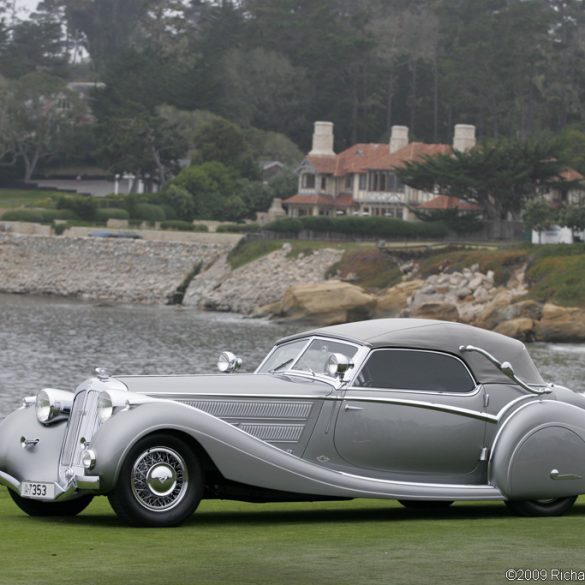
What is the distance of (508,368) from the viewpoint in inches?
496

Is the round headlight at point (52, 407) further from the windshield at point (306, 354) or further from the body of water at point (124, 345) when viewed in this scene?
the body of water at point (124, 345)

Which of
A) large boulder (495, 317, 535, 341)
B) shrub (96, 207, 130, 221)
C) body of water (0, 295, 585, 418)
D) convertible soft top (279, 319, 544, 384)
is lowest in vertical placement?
body of water (0, 295, 585, 418)

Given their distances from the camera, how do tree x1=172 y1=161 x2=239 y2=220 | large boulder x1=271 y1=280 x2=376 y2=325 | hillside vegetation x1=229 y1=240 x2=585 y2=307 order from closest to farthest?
large boulder x1=271 y1=280 x2=376 y2=325 < hillside vegetation x1=229 y1=240 x2=585 y2=307 < tree x1=172 y1=161 x2=239 y2=220

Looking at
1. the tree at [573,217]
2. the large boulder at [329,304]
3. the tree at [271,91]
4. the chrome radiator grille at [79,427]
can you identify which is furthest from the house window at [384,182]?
the chrome radiator grille at [79,427]

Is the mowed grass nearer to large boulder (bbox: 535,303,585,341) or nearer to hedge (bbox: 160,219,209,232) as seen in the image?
large boulder (bbox: 535,303,585,341)

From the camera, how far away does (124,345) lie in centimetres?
5431

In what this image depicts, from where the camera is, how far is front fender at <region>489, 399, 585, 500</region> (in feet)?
40.1

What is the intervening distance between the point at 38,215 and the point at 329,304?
38.8m

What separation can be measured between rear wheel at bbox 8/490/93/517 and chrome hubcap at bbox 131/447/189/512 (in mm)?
906

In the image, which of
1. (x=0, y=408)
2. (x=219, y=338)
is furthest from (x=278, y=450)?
(x=219, y=338)

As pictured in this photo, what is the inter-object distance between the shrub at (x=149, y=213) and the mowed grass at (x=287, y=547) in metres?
89.3

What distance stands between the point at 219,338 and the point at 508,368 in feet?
153

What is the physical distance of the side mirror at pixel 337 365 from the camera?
469 inches

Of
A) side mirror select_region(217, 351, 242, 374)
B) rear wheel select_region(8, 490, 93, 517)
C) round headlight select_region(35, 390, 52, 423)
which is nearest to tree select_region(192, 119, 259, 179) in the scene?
side mirror select_region(217, 351, 242, 374)
